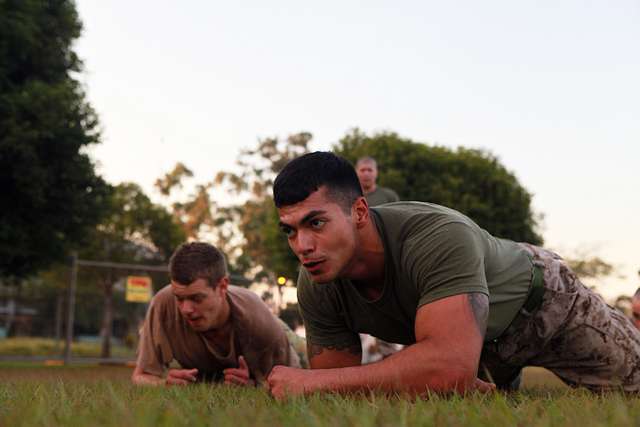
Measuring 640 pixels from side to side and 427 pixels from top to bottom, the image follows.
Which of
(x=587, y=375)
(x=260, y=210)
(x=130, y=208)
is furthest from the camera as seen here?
(x=260, y=210)

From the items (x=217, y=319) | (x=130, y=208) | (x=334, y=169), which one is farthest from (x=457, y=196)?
(x=334, y=169)

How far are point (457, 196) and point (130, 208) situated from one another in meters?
14.8

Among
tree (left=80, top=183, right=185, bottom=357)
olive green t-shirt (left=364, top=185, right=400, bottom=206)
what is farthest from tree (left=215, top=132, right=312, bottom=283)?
olive green t-shirt (left=364, top=185, right=400, bottom=206)

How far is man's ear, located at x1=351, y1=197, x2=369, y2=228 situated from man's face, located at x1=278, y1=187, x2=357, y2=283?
0.08 m

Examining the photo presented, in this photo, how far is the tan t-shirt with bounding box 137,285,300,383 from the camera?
627 centimetres

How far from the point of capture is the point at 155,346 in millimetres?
6438

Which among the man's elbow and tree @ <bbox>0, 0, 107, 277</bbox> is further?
tree @ <bbox>0, 0, 107, 277</bbox>

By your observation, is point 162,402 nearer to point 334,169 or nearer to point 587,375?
point 334,169

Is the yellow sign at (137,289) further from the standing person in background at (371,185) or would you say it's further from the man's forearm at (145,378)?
the man's forearm at (145,378)

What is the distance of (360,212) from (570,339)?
1789mm

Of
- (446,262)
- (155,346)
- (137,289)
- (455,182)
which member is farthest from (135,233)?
(446,262)

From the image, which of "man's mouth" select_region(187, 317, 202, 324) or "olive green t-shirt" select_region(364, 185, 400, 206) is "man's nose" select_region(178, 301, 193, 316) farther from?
"olive green t-shirt" select_region(364, 185, 400, 206)

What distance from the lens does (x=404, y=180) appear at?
28328mm

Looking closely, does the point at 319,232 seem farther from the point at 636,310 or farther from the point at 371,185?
the point at 371,185
